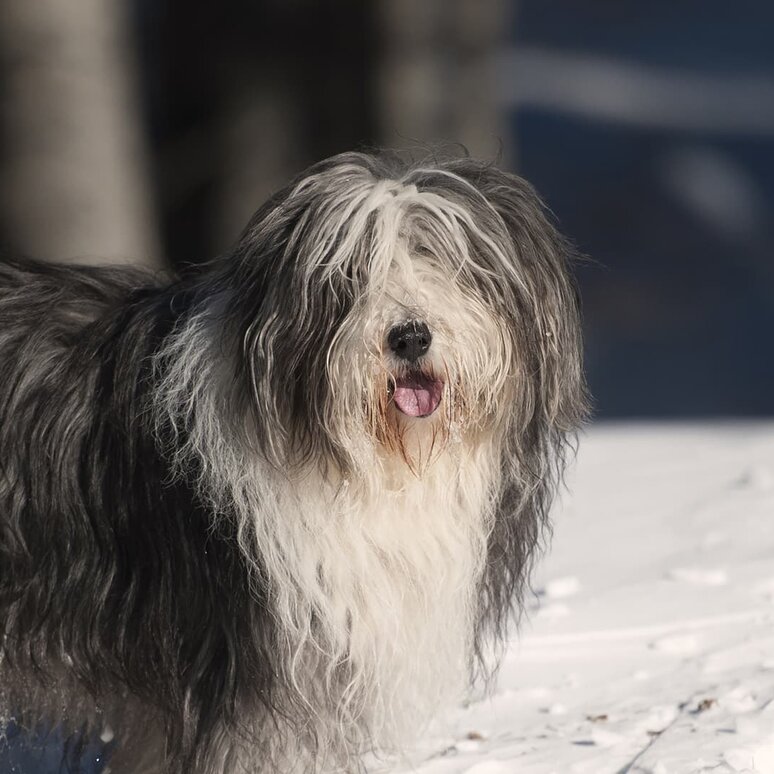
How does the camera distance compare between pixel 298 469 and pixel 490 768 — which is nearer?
pixel 298 469

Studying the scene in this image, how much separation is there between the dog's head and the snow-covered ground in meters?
0.87

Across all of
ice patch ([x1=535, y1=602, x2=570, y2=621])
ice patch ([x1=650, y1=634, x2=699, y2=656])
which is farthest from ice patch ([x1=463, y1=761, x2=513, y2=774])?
ice patch ([x1=535, y1=602, x2=570, y2=621])

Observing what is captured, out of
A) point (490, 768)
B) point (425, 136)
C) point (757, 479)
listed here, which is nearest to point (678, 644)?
point (490, 768)

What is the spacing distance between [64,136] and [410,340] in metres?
4.90

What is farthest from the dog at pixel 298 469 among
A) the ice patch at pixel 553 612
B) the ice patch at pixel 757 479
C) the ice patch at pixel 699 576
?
the ice patch at pixel 757 479

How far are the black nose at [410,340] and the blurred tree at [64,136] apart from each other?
15.0 ft

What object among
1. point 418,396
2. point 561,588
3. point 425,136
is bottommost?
point 561,588

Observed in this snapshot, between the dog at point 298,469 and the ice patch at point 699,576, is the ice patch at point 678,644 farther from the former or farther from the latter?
the dog at point 298,469

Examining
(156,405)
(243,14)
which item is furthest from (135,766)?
(243,14)

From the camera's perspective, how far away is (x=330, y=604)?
3443 millimetres

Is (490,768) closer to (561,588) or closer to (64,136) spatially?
(561,588)

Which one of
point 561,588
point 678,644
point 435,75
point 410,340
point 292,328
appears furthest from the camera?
point 435,75

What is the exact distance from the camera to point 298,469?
3.39m

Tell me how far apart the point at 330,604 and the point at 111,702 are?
60 centimetres
